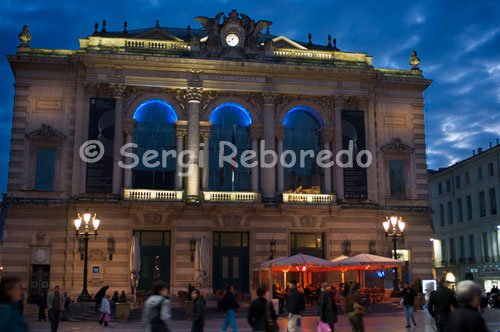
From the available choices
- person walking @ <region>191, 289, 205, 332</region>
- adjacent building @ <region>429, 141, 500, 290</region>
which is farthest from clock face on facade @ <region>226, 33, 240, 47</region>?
adjacent building @ <region>429, 141, 500, 290</region>

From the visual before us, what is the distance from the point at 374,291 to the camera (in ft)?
115

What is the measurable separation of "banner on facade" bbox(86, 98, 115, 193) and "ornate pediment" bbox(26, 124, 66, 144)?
211 cm

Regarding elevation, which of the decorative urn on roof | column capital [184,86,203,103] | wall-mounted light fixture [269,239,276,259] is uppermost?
the decorative urn on roof

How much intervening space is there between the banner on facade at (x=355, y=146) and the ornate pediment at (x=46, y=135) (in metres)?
19.1

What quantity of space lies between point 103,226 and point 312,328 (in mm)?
A: 17525

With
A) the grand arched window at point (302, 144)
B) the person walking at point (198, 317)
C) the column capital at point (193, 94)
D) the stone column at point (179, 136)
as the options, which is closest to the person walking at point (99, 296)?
the stone column at point (179, 136)

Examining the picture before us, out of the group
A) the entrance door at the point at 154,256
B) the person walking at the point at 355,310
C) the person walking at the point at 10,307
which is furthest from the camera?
the entrance door at the point at 154,256

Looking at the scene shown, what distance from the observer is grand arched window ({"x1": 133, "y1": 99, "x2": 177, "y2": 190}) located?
38938 mm

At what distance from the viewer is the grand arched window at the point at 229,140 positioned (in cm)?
3991

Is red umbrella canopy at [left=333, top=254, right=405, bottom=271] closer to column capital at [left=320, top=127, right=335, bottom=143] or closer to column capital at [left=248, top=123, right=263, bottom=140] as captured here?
column capital at [left=320, top=127, right=335, bottom=143]

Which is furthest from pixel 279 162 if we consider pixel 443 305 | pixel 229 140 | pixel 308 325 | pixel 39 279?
pixel 443 305

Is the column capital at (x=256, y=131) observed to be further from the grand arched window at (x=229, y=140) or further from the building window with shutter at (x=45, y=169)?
the building window with shutter at (x=45, y=169)

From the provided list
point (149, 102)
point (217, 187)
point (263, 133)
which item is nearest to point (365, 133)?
point (263, 133)

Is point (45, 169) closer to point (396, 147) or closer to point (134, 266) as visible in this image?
point (134, 266)
